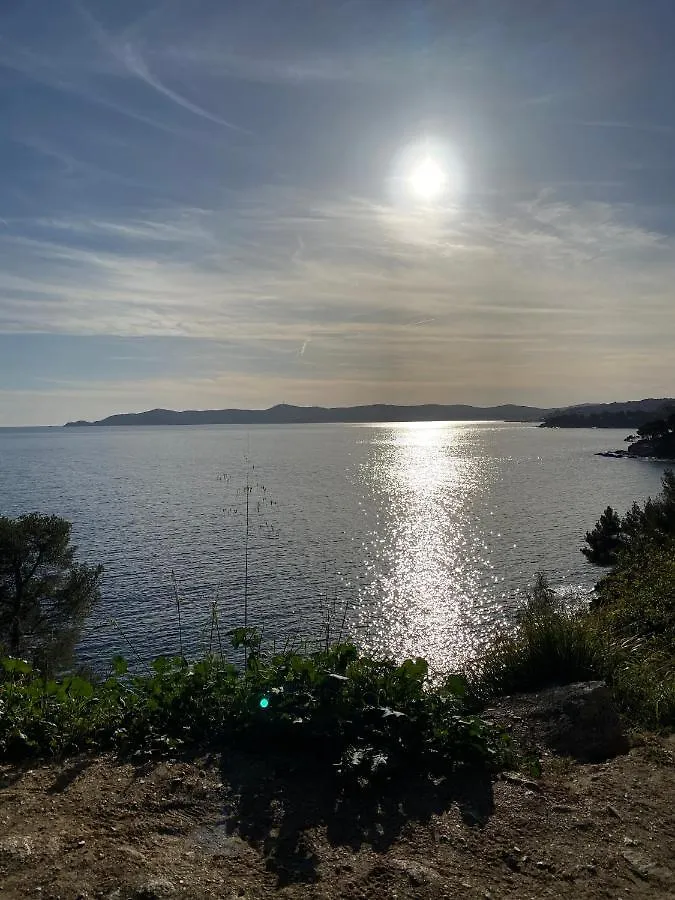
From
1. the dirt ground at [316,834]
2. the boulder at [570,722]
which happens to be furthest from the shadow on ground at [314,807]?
the boulder at [570,722]

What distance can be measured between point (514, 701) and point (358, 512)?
178 feet

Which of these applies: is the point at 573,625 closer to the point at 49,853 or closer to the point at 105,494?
the point at 49,853

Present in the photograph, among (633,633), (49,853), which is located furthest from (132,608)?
(49,853)

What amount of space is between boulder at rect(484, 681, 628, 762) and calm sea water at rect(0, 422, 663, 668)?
383cm

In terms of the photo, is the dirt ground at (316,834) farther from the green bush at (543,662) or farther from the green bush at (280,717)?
the green bush at (543,662)

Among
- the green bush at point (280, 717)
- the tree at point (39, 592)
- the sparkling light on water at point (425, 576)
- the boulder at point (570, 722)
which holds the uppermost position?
the green bush at point (280, 717)

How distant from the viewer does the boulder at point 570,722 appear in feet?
19.3

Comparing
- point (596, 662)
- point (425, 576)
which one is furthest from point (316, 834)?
point (425, 576)

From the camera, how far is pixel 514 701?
7031 millimetres

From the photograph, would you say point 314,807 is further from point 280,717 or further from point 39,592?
point 39,592

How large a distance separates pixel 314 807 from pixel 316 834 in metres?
0.32

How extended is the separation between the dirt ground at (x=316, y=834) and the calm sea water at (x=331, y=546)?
9.76 feet

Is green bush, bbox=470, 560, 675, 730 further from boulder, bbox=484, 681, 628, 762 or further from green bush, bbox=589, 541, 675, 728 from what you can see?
boulder, bbox=484, 681, 628, 762

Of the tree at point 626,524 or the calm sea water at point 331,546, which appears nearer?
the tree at point 626,524
